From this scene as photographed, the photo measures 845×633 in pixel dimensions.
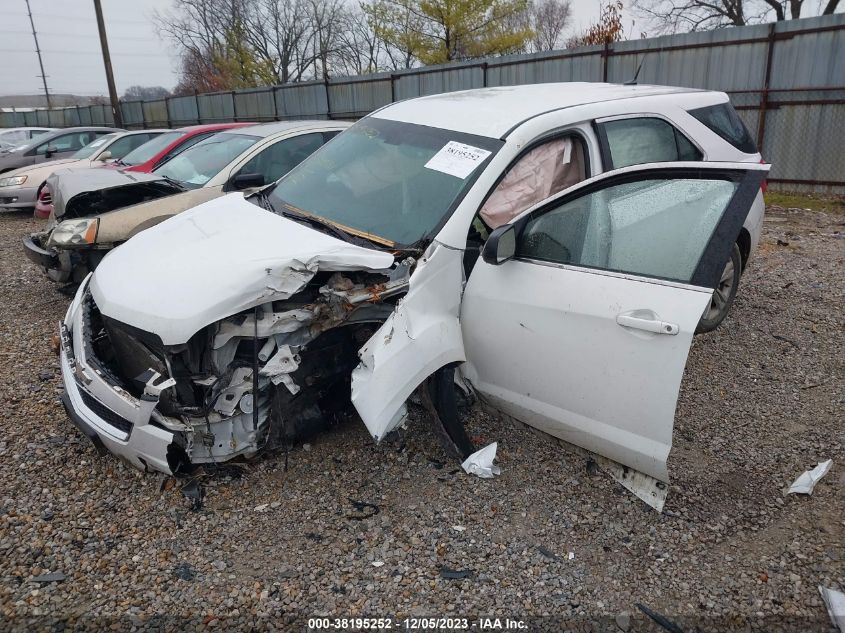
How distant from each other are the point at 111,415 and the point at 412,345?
1.42 meters

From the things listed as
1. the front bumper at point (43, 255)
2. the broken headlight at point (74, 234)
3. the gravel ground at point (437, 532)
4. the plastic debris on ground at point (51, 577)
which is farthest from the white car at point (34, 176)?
the plastic debris on ground at point (51, 577)

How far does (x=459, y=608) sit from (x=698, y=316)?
145cm

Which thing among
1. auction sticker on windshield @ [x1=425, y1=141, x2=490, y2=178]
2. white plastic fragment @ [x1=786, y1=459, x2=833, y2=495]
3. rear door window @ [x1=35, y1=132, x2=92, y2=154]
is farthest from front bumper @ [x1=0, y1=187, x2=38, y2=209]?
white plastic fragment @ [x1=786, y1=459, x2=833, y2=495]

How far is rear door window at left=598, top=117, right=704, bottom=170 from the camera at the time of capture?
3617mm

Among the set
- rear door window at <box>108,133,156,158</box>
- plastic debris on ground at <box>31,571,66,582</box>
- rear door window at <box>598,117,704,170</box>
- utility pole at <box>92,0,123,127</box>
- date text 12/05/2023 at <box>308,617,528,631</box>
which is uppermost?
utility pole at <box>92,0,123,127</box>

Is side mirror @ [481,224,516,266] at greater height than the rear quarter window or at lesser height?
lesser

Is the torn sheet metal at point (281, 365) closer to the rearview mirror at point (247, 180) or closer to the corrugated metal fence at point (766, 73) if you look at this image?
the rearview mirror at point (247, 180)

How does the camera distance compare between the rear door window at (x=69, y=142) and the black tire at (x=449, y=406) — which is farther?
the rear door window at (x=69, y=142)

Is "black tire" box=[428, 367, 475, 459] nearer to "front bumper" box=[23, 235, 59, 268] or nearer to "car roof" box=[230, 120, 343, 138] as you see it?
"front bumper" box=[23, 235, 59, 268]

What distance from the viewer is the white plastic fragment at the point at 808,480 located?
2857mm

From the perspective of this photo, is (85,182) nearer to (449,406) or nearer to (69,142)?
(449,406)

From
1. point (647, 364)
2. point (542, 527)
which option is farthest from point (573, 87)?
point (542, 527)

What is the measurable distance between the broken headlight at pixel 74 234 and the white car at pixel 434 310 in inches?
A: 73.7

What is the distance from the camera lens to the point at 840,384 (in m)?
3.79
